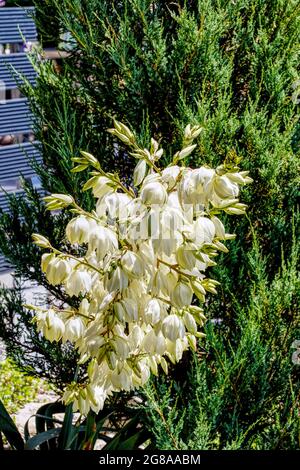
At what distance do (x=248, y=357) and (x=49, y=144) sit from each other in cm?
122

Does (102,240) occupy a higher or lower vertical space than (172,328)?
higher

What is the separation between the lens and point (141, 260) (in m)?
1.34

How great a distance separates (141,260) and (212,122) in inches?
48.1

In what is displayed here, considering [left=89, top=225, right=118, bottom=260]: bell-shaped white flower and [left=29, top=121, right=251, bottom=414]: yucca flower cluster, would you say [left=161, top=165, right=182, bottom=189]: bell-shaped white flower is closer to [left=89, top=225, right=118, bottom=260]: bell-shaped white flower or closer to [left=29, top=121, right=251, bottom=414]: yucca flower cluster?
[left=29, top=121, right=251, bottom=414]: yucca flower cluster

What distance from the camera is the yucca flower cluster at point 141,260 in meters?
1.31

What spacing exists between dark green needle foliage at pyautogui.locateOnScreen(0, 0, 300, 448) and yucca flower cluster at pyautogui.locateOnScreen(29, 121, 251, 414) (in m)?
0.84

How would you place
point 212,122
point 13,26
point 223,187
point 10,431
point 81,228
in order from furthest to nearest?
1. point 13,26
2. point 212,122
3. point 10,431
4. point 81,228
5. point 223,187

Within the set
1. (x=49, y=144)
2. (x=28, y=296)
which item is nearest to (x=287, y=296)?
(x=49, y=144)

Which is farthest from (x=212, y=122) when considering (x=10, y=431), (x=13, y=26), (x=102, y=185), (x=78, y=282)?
(x=13, y=26)

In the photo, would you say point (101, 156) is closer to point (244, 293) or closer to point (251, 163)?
point (251, 163)

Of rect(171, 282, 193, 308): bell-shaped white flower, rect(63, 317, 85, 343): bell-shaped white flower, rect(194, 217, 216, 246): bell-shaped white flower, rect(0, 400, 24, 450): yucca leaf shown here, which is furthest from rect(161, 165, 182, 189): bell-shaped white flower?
rect(0, 400, 24, 450): yucca leaf

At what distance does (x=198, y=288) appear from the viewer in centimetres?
137

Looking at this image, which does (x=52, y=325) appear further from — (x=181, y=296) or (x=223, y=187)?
(x=223, y=187)

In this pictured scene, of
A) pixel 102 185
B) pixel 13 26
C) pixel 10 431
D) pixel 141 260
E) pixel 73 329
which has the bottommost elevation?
pixel 10 431
